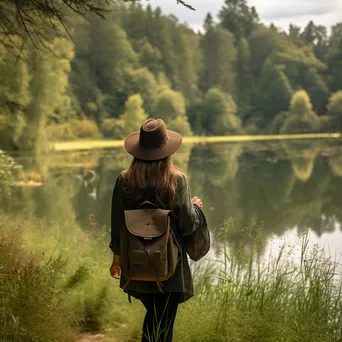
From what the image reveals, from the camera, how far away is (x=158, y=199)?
2.32 meters

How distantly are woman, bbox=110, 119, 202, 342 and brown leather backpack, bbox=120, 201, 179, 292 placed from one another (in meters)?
0.05

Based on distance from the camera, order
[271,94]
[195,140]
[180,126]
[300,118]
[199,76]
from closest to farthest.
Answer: [180,126], [195,140], [300,118], [271,94], [199,76]

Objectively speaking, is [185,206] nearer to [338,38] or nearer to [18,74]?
[18,74]

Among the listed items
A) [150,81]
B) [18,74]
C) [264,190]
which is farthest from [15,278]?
[150,81]

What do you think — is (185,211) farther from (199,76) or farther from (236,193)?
(199,76)

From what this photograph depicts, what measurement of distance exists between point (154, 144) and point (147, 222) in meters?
0.34

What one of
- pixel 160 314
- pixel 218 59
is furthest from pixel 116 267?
pixel 218 59

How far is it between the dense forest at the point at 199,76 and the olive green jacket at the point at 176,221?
28.4 m

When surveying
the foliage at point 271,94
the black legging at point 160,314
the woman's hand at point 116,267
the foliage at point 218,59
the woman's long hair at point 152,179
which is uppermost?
the foliage at point 218,59

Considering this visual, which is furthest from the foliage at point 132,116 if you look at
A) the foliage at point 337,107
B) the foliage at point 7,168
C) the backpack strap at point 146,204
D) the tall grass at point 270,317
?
the backpack strap at point 146,204

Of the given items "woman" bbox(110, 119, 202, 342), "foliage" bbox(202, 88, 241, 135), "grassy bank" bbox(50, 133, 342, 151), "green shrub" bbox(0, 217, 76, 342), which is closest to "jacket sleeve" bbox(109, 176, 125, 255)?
"woman" bbox(110, 119, 202, 342)

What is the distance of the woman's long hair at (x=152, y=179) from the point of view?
231 cm

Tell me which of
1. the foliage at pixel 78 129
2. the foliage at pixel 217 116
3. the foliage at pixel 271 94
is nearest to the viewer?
the foliage at pixel 78 129

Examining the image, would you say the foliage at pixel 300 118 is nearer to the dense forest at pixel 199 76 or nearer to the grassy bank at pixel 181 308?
the dense forest at pixel 199 76
